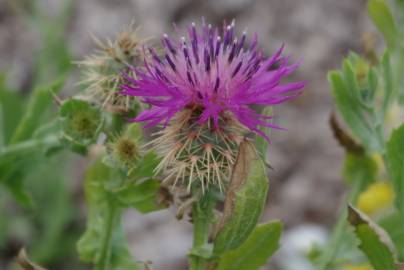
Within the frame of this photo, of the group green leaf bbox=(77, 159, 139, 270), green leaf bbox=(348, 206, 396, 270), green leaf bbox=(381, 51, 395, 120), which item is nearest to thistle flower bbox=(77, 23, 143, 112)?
green leaf bbox=(77, 159, 139, 270)

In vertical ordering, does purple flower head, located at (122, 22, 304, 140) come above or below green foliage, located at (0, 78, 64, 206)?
above

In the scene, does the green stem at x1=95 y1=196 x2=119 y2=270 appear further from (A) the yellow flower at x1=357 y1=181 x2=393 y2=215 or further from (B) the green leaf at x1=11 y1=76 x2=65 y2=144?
(A) the yellow flower at x1=357 y1=181 x2=393 y2=215

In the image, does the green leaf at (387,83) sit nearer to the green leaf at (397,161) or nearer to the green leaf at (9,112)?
the green leaf at (397,161)

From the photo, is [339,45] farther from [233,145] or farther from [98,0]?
[233,145]

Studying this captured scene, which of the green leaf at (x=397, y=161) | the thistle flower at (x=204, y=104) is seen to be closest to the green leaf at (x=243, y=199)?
the thistle flower at (x=204, y=104)

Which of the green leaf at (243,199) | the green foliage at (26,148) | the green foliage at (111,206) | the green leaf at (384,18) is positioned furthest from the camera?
the green leaf at (384,18)
